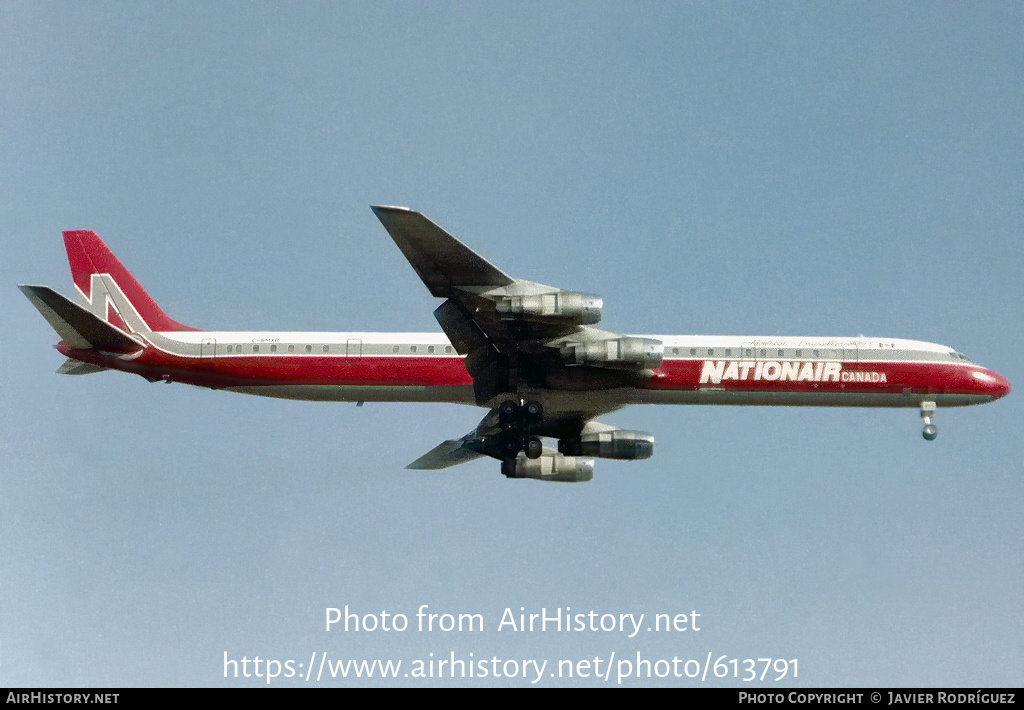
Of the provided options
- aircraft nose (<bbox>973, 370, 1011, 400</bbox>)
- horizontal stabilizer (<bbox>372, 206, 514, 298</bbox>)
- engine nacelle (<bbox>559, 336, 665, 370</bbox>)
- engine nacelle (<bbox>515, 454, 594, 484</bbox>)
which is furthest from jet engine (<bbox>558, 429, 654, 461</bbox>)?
aircraft nose (<bbox>973, 370, 1011, 400</bbox>)

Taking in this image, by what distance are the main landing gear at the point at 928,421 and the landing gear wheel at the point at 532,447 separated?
43.9 ft

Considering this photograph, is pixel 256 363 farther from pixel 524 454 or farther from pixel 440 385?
pixel 524 454

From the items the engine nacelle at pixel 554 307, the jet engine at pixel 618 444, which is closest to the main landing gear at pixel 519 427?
the jet engine at pixel 618 444

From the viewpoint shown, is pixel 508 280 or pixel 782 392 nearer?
pixel 508 280

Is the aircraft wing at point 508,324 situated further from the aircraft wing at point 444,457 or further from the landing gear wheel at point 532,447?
the aircraft wing at point 444,457

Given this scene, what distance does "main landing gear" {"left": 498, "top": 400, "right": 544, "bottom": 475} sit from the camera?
115ft

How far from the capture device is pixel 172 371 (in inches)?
1452

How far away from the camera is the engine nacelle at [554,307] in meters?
30.7

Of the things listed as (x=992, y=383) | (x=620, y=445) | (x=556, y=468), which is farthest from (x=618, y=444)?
(x=992, y=383)

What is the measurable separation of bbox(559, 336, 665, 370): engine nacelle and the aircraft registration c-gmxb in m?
0.07

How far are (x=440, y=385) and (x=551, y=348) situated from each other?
475 centimetres
